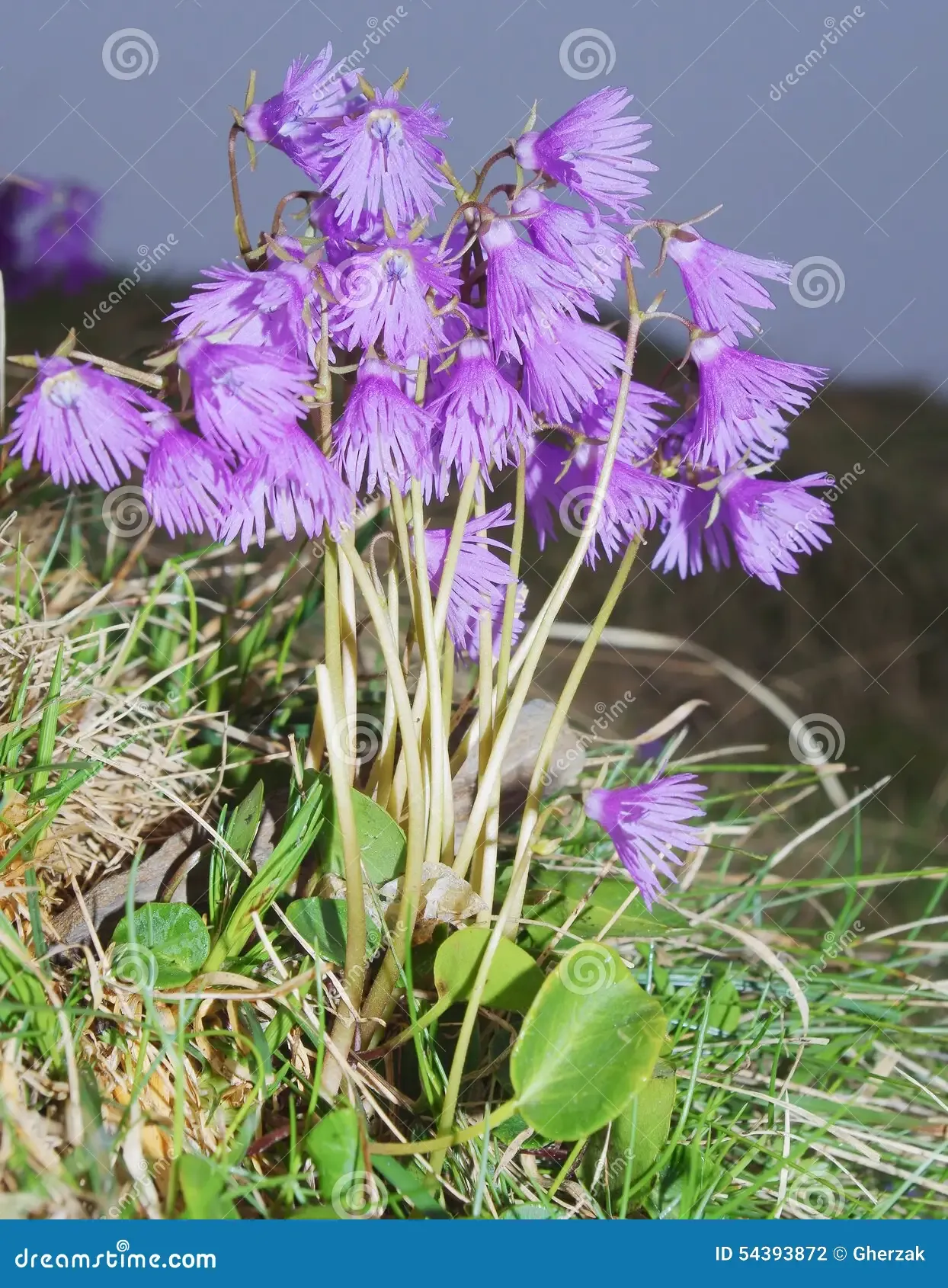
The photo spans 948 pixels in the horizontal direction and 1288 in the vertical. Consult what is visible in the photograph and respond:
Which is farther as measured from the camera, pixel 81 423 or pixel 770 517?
pixel 770 517

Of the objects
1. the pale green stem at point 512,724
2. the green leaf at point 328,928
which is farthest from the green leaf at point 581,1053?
the green leaf at point 328,928

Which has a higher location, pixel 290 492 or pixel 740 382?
pixel 740 382

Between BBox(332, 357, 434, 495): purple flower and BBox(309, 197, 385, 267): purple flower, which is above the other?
BBox(309, 197, 385, 267): purple flower

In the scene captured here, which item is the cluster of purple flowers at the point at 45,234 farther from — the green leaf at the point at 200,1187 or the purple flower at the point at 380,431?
the green leaf at the point at 200,1187

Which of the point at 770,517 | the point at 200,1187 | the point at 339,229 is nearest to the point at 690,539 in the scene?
the point at 770,517

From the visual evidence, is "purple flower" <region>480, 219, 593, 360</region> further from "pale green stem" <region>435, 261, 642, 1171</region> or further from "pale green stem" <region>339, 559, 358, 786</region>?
"pale green stem" <region>339, 559, 358, 786</region>

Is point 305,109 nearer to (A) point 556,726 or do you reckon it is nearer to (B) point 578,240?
(B) point 578,240

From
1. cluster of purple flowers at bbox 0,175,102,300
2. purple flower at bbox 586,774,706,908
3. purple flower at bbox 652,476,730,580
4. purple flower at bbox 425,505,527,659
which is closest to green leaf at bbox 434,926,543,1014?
purple flower at bbox 586,774,706,908
